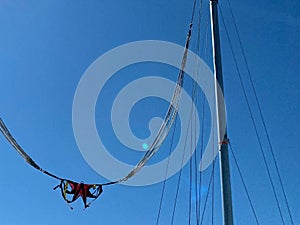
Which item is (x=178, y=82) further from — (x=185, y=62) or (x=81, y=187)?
(x=81, y=187)

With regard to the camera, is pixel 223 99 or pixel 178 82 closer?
pixel 223 99

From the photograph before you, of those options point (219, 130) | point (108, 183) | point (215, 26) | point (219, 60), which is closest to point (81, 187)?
point (108, 183)

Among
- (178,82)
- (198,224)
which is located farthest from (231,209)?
(178,82)

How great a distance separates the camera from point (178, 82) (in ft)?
49.4

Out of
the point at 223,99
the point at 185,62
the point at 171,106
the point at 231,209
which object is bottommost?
the point at 231,209

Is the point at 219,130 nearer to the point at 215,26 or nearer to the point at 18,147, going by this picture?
the point at 215,26

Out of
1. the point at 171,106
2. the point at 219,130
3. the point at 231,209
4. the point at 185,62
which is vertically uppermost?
the point at 185,62

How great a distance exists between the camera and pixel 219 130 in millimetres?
12133

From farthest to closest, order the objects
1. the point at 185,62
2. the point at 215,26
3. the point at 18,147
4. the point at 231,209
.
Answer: the point at 185,62 < the point at 215,26 < the point at 18,147 < the point at 231,209

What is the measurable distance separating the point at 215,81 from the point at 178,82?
2.16 meters

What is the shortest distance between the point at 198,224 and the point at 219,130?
9.37 feet

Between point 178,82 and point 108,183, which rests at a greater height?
point 178,82

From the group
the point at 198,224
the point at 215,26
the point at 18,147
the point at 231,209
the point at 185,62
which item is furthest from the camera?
the point at 185,62

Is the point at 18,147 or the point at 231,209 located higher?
the point at 18,147
